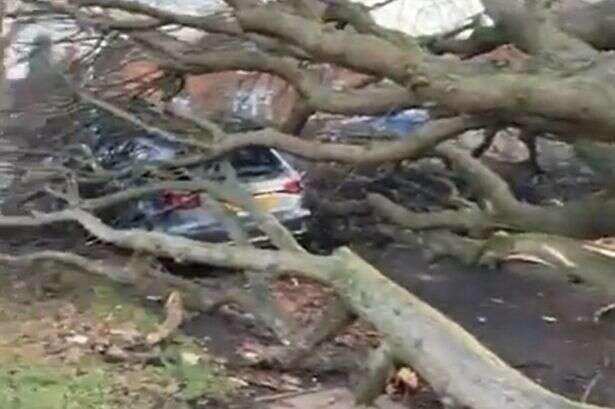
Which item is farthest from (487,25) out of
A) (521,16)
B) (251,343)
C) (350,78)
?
(251,343)

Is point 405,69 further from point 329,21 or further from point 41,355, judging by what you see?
point 41,355

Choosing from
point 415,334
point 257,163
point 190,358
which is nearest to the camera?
point 415,334

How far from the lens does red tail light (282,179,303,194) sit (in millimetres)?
12773

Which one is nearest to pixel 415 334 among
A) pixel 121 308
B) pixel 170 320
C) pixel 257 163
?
pixel 170 320

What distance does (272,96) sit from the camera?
11273mm

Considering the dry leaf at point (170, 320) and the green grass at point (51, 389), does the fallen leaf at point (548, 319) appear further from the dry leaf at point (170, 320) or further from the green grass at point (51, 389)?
the green grass at point (51, 389)

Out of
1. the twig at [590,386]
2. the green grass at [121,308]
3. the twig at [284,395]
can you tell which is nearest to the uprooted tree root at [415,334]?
the twig at [284,395]

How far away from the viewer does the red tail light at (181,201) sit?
1147 centimetres

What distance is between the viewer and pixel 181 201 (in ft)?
38.1

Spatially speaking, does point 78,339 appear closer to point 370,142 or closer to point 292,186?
point 370,142

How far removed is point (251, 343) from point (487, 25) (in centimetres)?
299

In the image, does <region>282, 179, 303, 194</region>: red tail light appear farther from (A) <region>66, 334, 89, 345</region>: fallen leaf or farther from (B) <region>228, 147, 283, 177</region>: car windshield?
(A) <region>66, 334, 89, 345</region>: fallen leaf

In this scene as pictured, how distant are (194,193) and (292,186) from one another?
221 cm

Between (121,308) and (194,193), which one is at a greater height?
(194,193)
